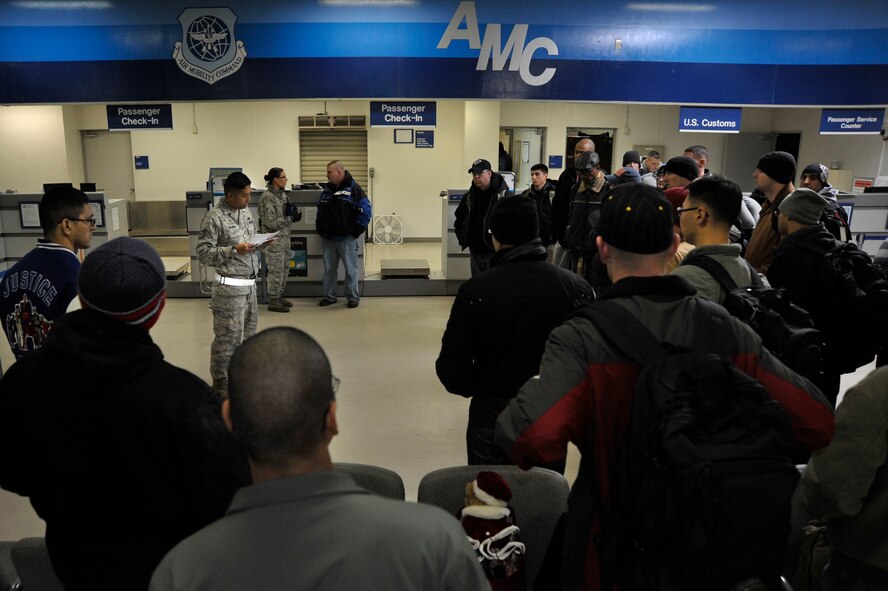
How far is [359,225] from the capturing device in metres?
7.85

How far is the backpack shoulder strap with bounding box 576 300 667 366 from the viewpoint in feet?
4.90

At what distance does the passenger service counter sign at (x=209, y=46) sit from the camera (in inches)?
249

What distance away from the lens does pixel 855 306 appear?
298cm

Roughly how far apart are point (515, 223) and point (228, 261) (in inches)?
118

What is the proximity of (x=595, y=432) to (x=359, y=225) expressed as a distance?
6573mm

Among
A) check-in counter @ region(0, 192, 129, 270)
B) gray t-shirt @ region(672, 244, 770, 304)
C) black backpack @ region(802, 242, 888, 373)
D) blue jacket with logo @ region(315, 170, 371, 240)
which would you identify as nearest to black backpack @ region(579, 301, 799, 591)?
gray t-shirt @ region(672, 244, 770, 304)

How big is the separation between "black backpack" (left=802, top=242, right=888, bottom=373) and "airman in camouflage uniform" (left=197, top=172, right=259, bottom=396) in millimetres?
3734

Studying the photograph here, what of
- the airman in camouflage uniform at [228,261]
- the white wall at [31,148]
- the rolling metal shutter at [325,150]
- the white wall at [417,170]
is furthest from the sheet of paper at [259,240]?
the white wall at [31,148]

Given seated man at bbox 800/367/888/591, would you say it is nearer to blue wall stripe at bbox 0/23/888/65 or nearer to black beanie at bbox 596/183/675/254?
black beanie at bbox 596/183/675/254

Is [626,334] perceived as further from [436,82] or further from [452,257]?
[452,257]

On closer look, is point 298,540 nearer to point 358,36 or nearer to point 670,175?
point 670,175

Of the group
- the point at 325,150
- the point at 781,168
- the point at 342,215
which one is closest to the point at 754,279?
the point at 781,168

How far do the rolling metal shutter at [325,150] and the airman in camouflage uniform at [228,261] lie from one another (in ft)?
26.4

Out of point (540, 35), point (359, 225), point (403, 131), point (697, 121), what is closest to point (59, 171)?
point (403, 131)
